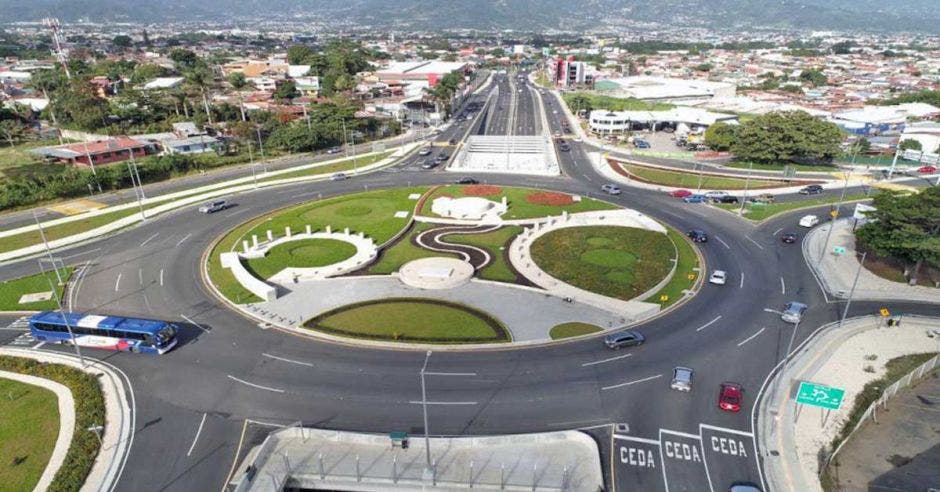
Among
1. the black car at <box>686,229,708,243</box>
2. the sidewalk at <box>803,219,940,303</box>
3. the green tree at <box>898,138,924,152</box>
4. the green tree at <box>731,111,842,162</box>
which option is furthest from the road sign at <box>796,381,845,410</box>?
the green tree at <box>898,138,924,152</box>

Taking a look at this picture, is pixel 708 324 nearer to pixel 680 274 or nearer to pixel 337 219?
pixel 680 274

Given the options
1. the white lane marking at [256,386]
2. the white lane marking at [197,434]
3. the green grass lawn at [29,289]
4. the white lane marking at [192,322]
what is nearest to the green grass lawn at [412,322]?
the white lane marking at [256,386]

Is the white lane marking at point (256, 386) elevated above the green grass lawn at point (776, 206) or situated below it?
above

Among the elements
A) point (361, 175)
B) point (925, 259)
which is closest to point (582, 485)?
point (925, 259)

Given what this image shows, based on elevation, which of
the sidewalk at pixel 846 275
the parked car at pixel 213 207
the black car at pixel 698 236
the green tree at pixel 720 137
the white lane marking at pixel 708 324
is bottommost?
the sidewalk at pixel 846 275

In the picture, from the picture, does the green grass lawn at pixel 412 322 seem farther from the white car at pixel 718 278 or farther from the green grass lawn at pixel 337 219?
the white car at pixel 718 278

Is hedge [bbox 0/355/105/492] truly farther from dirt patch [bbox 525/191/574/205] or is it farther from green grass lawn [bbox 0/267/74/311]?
dirt patch [bbox 525/191/574/205]

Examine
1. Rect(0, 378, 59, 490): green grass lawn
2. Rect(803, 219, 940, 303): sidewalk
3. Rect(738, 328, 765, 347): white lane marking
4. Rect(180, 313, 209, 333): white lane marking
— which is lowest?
Rect(803, 219, 940, 303): sidewalk
